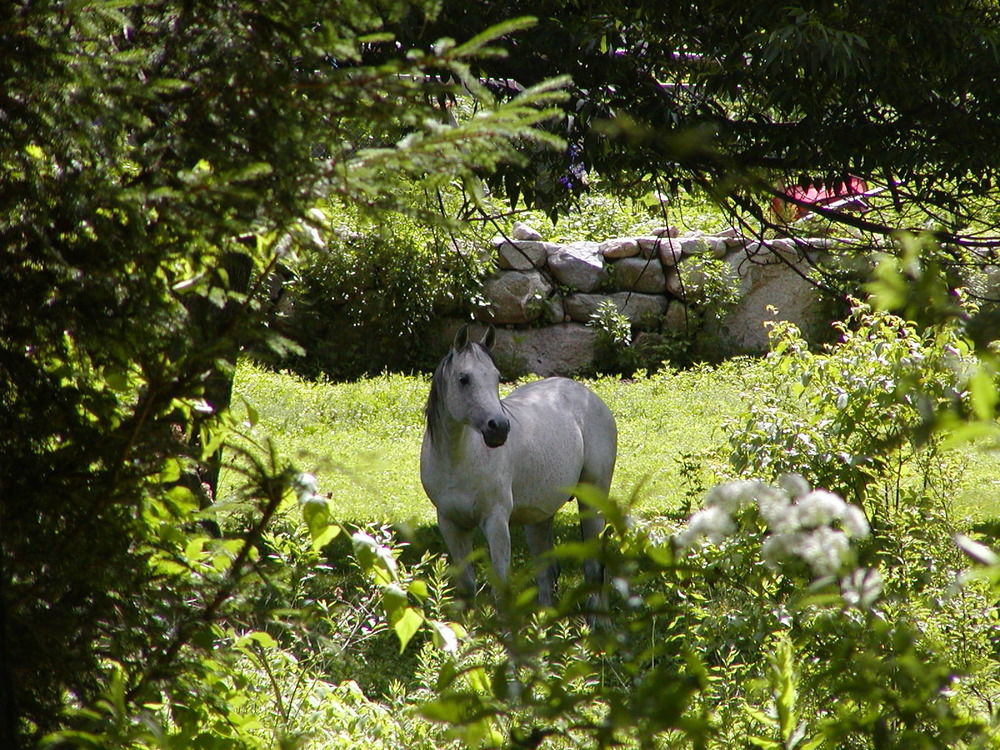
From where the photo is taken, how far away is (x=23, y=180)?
1893 millimetres

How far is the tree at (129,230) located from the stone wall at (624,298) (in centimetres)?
1102

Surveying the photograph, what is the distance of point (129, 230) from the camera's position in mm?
1891

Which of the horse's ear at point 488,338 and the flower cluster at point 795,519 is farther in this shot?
the horse's ear at point 488,338

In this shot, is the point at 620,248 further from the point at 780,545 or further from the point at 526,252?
the point at 780,545

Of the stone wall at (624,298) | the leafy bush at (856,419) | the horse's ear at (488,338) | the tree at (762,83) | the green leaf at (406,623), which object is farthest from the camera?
the stone wall at (624,298)

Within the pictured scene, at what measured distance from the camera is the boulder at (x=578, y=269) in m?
13.6

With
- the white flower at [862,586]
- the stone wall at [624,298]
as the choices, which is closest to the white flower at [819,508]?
the white flower at [862,586]

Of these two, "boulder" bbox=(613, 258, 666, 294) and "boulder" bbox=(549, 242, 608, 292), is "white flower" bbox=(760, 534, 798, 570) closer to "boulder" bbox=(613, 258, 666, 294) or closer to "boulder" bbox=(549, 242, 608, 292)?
"boulder" bbox=(549, 242, 608, 292)

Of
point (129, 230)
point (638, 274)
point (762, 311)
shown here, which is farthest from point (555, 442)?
point (762, 311)

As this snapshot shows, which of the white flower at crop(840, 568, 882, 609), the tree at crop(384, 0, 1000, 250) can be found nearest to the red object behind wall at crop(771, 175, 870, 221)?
the tree at crop(384, 0, 1000, 250)

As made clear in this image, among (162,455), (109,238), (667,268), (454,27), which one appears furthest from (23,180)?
(667,268)

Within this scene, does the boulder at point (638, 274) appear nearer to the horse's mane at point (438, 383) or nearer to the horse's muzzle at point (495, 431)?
the horse's mane at point (438, 383)

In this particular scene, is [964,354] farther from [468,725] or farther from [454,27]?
[468,725]

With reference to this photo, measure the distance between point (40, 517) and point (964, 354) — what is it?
3.81 metres
